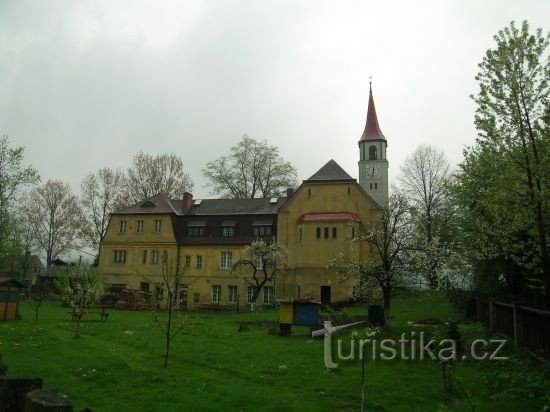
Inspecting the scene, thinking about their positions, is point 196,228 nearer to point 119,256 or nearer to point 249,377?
point 119,256

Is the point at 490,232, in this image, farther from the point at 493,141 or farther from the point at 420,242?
the point at 420,242

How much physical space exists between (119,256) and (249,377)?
38.3 meters

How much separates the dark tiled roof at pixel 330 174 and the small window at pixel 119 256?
19513 millimetres

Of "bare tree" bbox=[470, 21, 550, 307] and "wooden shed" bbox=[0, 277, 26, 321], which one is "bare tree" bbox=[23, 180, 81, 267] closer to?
"wooden shed" bbox=[0, 277, 26, 321]

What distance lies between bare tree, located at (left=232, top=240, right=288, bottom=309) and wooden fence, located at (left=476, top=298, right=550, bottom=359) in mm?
23254

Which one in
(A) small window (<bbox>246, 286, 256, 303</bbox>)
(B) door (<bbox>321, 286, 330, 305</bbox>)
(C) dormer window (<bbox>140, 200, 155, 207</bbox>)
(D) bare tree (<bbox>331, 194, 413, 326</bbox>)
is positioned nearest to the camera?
(D) bare tree (<bbox>331, 194, 413, 326</bbox>)

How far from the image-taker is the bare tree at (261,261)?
40438 mm

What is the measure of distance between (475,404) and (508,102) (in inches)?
355

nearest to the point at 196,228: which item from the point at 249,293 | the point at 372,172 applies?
the point at 249,293

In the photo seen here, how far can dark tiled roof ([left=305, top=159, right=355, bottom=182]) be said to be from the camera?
4280 centimetres

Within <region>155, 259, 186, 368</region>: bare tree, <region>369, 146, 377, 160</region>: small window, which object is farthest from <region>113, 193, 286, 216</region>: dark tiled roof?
<region>369, 146, 377, 160</region>: small window

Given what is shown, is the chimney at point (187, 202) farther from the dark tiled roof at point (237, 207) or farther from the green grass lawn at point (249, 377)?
the green grass lawn at point (249, 377)

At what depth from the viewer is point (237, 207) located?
47344mm

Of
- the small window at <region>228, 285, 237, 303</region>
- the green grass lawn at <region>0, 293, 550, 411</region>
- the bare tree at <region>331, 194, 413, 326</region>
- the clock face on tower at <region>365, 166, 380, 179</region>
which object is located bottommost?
the green grass lawn at <region>0, 293, 550, 411</region>
